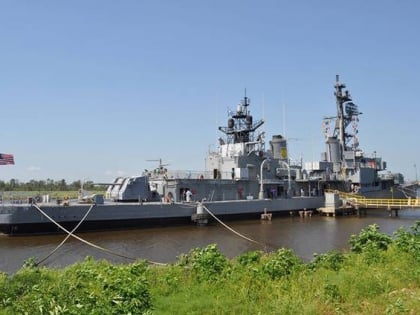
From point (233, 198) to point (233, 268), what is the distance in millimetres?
29907

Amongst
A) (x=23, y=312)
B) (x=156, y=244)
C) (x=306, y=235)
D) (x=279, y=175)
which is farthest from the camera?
(x=279, y=175)

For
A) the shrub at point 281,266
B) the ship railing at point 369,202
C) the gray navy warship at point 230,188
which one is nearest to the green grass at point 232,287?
the shrub at point 281,266

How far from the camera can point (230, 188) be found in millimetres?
39531

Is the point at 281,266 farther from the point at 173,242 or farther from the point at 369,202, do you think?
the point at 369,202

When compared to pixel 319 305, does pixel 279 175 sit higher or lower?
higher

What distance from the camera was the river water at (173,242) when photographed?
65.8 feet

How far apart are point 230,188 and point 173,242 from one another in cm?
1541

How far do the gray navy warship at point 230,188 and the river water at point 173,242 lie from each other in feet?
4.32

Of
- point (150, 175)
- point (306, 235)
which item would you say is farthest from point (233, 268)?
point (150, 175)

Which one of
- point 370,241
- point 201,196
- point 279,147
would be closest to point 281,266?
point 370,241

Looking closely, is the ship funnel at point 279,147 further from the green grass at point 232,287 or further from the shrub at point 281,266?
the shrub at point 281,266

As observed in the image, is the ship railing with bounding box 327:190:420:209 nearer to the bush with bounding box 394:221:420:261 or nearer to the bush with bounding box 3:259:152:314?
the bush with bounding box 394:221:420:261

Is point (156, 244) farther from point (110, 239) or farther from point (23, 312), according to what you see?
point (23, 312)

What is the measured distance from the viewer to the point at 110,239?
84.7 ft
